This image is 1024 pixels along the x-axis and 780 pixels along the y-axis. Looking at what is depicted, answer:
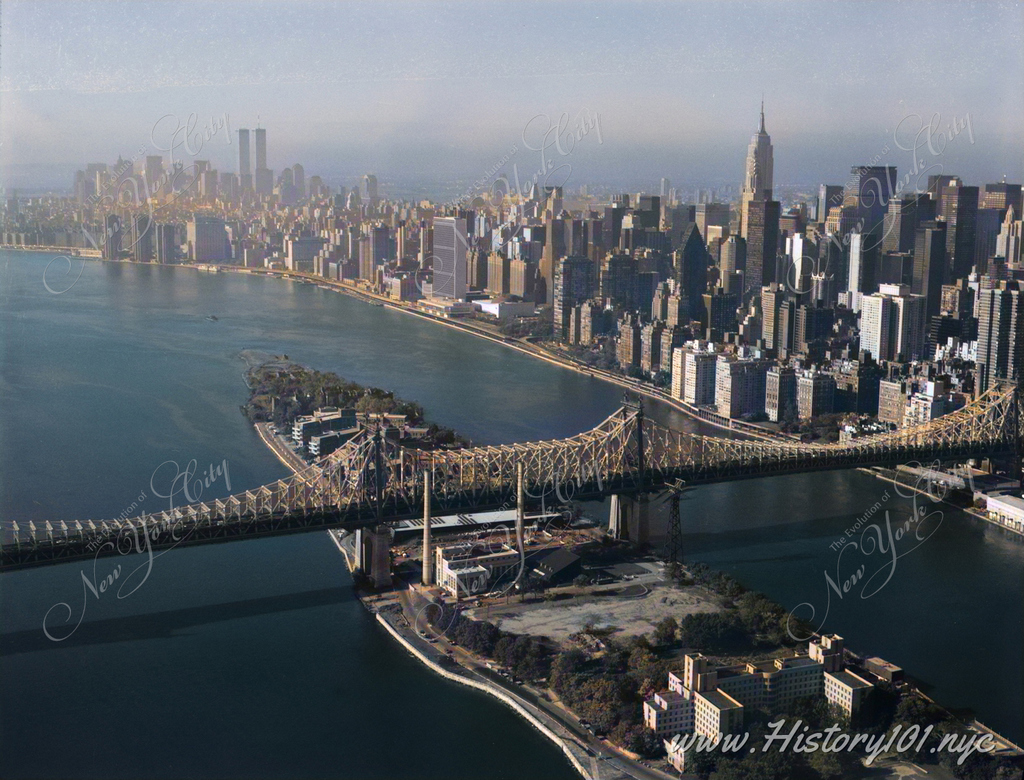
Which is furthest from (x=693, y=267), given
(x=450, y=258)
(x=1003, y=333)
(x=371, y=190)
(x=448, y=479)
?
(x=371, y=190)

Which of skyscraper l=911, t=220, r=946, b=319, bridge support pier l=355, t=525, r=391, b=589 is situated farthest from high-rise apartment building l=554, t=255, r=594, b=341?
bridge support pier l=355, t=525, r=391, b=589

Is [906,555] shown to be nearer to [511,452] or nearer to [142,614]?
[511,452]

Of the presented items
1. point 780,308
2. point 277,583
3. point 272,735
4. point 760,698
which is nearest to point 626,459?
point 277,583

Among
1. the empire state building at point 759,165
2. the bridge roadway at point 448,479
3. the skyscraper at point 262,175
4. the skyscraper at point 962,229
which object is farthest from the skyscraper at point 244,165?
the bridge roadway at point 448,479

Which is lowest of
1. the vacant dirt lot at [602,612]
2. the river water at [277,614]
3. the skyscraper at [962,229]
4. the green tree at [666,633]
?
the river water at [277,614]

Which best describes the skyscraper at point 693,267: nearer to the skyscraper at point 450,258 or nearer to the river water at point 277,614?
the skyscraper at point 450,258

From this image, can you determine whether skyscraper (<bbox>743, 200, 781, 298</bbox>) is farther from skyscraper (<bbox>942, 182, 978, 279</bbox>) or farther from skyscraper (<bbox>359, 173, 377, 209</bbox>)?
skyscraper (<bbox>359, 173, 377, 209</bbox>)
